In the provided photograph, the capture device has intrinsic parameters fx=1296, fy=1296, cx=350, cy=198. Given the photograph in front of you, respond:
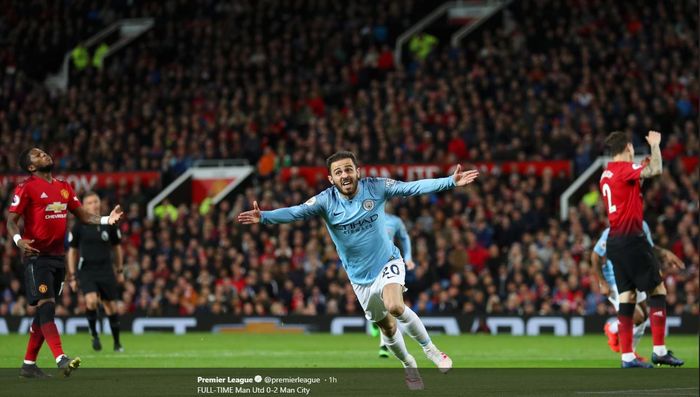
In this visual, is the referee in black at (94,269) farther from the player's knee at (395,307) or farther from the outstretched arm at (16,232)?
the player's knee at (395,307)

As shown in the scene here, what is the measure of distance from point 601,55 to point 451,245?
7546 mm

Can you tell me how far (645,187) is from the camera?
27172mm

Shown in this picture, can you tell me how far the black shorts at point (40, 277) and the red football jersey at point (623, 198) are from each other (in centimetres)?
616

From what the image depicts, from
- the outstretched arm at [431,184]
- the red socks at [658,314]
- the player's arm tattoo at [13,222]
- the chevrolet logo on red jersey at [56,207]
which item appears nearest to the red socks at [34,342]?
the player's arm tattoo at [13,222]

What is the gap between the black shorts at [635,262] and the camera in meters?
14.6

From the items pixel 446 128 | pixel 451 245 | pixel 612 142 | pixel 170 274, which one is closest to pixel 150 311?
pixel 170 274

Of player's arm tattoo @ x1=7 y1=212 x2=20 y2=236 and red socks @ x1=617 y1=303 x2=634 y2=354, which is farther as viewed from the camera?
red socks @ x1=617 y1=303 x2=634 y2=354

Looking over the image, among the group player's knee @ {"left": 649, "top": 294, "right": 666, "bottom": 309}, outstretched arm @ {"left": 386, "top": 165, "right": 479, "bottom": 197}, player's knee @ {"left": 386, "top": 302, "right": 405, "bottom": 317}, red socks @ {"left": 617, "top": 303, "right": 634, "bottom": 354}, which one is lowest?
red socks @ {"left": 617, "top": 303, "right": 634, "bottom": 354}

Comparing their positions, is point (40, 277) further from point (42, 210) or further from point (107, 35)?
point (107, 35)

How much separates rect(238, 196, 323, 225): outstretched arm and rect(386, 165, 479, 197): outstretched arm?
718 millimetres

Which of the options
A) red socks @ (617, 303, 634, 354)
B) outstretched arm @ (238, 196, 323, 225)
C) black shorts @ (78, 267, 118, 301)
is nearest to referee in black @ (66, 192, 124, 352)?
black shorts @ (78, 267, 118, 301)

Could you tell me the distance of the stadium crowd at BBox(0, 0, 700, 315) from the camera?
26.7m

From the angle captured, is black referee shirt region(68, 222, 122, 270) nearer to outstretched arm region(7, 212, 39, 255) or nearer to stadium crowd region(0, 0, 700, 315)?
outstretched arm region(7, 212, 39, 255)

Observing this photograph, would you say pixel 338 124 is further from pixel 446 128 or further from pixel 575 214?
pixel 575 214
